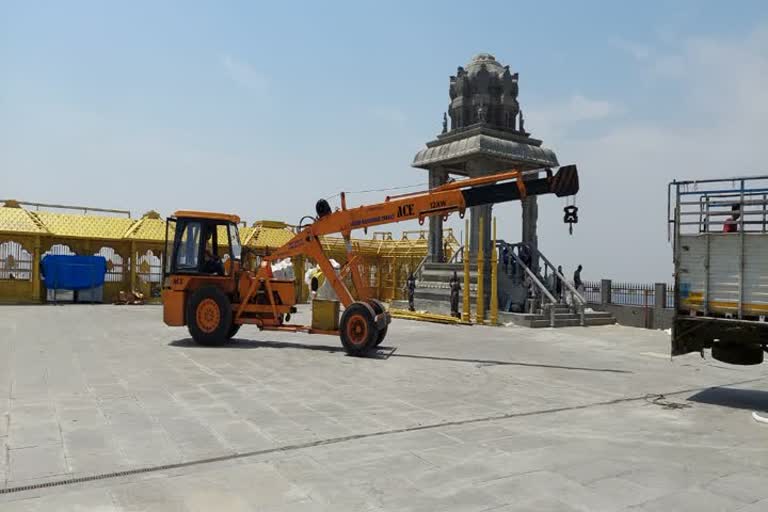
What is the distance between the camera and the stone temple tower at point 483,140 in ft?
75.4

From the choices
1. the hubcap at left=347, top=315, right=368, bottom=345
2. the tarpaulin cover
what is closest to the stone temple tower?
the hubcap at left=347, top=315, right=368, bottom=345

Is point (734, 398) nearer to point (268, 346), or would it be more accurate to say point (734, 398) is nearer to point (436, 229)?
point (268, 346)

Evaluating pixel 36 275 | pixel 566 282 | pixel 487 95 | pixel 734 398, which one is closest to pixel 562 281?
pixel 566 282

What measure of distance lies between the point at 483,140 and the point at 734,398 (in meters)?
15.1

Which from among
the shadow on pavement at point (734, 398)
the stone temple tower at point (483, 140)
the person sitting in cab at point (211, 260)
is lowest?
the shadow on pavement at point (734, 398)

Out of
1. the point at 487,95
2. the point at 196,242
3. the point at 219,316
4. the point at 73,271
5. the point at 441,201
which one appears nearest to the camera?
the point at 441,201

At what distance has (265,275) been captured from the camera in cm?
1397

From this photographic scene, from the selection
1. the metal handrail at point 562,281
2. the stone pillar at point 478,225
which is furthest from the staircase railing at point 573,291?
the stone pillar at point 478,225

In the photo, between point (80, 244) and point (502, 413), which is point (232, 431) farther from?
point (80, 244)

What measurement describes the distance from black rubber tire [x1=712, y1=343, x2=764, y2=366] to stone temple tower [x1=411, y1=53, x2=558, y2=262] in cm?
1406

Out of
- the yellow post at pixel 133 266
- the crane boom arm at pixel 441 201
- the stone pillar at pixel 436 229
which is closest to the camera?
the crane boom arm at pixel 441 201

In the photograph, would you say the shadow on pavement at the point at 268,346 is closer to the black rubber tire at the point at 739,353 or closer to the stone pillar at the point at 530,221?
the black rubber tire at the point at 739,353

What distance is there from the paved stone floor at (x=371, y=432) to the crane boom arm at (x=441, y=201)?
115 inches

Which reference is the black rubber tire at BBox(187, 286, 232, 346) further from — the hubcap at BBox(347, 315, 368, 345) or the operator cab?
the hubcap at BBox(347, 315, 368, 345)
